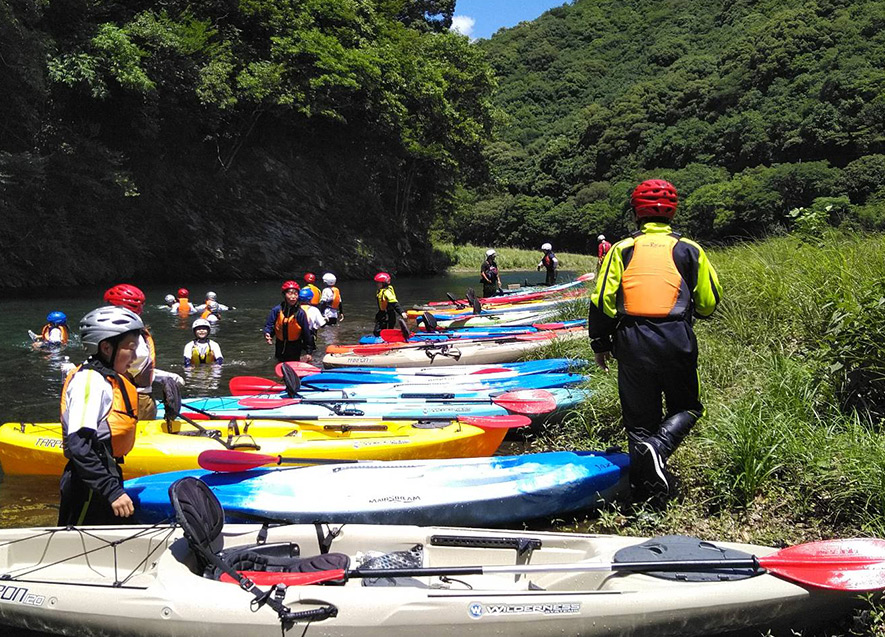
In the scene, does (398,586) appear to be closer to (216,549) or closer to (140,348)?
(216,549)

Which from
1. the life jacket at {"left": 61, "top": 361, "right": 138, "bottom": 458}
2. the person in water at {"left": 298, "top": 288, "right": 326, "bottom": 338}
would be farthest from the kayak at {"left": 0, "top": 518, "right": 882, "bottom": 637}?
the person in water at {"left": 298, "top": 288, "right": 326, "bottom": 338}

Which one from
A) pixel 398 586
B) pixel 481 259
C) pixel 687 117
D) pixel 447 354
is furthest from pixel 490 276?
pixel 687 117

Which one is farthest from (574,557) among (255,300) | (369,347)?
(255,300)

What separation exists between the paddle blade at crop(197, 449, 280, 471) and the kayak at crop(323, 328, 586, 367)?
4.97 meters

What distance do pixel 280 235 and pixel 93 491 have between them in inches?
1050

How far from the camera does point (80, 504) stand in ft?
12.1

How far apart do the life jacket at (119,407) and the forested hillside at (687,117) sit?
83.0 ft

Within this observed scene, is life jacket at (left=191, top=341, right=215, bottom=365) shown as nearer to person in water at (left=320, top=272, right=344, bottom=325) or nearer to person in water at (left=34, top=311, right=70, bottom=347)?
person in water at (left=34, top=311, right=70, bottom=347)

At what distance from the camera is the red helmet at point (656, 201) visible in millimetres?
4020

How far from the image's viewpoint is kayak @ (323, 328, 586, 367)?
9.62 meters

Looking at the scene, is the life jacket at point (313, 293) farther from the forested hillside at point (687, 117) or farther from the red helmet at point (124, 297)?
the forested hillside at point (687, 117)

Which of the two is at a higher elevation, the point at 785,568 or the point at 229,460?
the point at 229,460

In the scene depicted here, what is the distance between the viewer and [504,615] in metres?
2.89

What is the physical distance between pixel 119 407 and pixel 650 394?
2.92m
